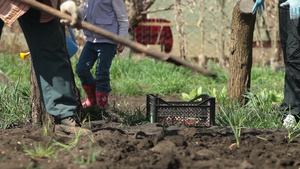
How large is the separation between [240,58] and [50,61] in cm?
219

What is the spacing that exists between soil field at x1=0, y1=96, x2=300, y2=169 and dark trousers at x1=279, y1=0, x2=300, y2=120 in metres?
0.52

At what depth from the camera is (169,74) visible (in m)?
7.32

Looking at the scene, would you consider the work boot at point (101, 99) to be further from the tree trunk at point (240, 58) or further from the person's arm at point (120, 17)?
the tree trunk at point (240, 58)

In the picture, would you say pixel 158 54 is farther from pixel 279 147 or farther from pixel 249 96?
pixel 249 96

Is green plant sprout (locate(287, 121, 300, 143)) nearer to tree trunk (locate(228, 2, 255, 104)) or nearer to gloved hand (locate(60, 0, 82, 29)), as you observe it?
tree trunk (locate(228, 2, 255, 104))

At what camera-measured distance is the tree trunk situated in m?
4.80

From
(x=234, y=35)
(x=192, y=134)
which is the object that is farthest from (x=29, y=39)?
(x=234, y=35)

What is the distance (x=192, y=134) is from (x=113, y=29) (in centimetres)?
195

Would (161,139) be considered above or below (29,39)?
below

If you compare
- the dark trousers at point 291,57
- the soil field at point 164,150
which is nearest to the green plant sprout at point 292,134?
the soil field at point 164,150

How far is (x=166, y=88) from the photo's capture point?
6.47m

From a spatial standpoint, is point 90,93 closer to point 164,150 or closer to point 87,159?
point 164,150

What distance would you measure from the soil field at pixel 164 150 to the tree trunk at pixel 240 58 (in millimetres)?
1160

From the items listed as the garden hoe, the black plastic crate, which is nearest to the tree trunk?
the black plastic crate
